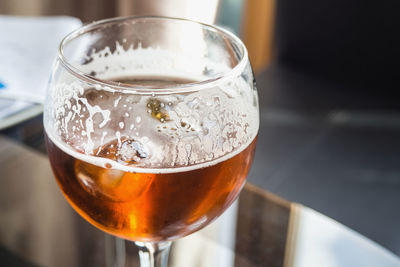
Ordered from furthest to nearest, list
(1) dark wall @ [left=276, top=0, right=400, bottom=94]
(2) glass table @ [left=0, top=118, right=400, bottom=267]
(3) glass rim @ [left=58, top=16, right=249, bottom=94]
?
1. (1) dark wall @ [left=276, top=0, right=400, bottom=94]
2. (2) glass table @ [left=0, top=118, right=400, bottom=267]
3. (3) glass rim @ [left=58, top=16, right=249, bottom=94]

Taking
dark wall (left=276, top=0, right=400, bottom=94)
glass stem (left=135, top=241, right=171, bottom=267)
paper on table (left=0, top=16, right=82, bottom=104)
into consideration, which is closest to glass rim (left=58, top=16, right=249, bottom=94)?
glass stem (left=135, top=241, right=171, bottom=267)

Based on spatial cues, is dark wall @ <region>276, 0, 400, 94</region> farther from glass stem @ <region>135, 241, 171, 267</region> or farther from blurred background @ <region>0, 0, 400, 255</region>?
glass stem @ <region>135, 241, 171, 267</region>

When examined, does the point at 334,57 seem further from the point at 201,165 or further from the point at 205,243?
the point at 201,165

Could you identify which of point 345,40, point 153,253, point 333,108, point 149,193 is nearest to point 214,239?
point 153,253

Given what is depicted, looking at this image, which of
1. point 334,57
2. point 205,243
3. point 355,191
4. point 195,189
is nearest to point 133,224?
point 195,189

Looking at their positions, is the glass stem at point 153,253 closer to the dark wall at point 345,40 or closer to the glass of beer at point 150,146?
the glass of beer at point 150,146

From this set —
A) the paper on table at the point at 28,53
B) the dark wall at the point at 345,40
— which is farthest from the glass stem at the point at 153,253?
the dark wall at the point at 345,40
